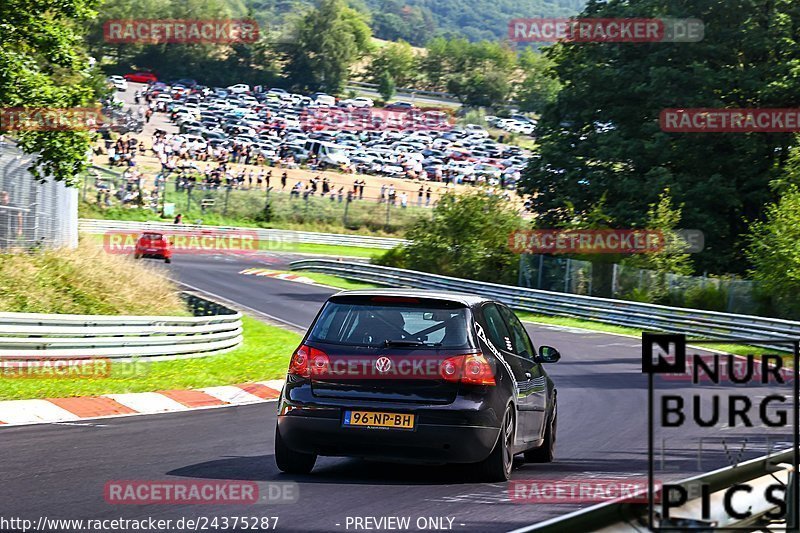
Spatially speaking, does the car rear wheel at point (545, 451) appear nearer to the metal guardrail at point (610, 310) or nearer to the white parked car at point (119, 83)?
the metal guardrail at point (610, 310)

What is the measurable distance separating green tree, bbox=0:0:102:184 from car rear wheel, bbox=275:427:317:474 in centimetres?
1422

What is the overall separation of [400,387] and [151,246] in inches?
1508

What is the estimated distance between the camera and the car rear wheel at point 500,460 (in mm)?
9109

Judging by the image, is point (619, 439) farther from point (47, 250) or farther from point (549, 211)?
point (549, 211)

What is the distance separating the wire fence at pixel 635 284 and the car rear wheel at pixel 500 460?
88.8ft

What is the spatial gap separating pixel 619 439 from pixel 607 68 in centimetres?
3340

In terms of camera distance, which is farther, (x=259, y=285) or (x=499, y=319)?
(x=259, y=285)

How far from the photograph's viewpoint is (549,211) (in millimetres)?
46875

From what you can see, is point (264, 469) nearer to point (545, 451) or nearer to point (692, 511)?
point (545, 451)

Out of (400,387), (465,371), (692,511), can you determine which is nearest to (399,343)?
(400,387)

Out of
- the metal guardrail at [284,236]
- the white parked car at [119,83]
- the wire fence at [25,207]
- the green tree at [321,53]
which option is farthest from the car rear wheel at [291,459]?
the green tree at [321,53]

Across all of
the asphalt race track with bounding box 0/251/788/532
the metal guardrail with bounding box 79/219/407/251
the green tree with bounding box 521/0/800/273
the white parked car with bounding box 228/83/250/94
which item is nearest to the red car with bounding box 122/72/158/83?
the white parked car with bounding box 228/83/250/94

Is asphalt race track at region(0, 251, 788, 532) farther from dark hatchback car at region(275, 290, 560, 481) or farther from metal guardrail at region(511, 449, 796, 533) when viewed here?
metal guardrail at region(511, 449, 796, 533)

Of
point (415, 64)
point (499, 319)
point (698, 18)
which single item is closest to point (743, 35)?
point (698, 18)
